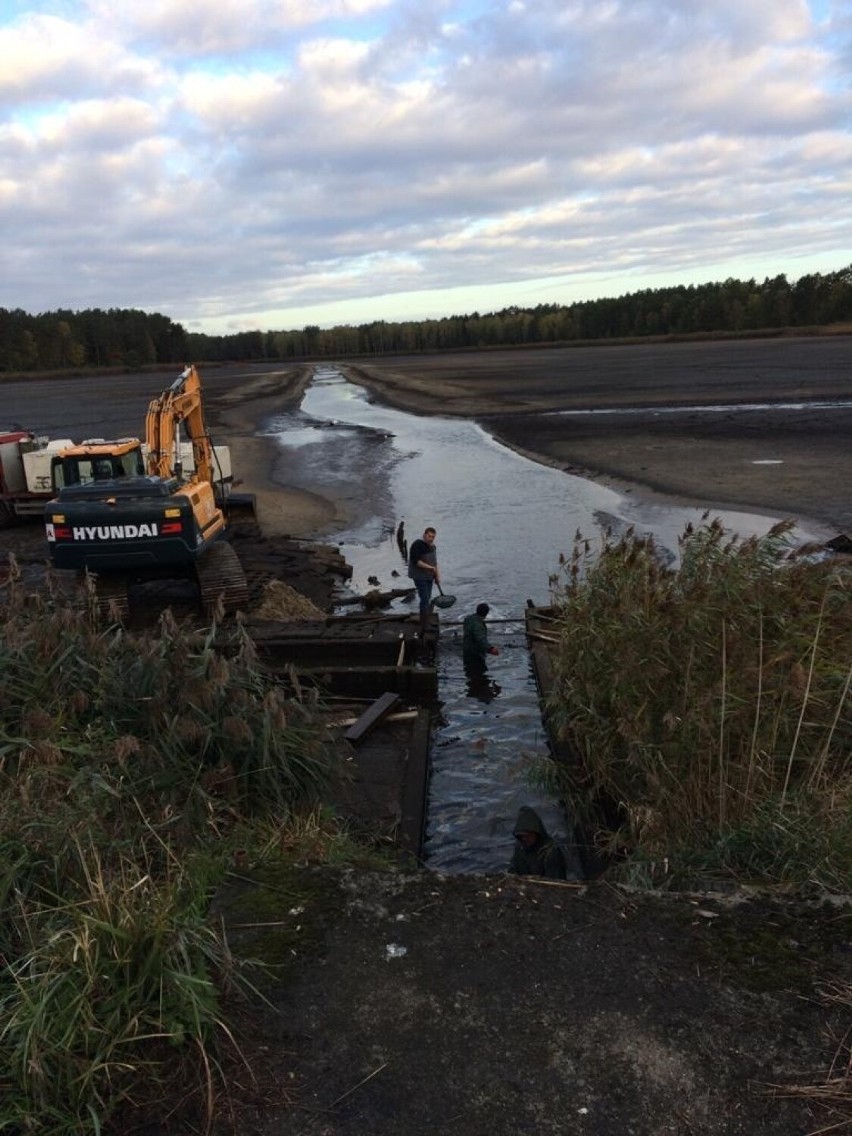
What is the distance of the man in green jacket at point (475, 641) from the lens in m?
11.4

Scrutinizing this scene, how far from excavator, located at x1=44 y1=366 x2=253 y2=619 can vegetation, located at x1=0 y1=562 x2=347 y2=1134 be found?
5117mm

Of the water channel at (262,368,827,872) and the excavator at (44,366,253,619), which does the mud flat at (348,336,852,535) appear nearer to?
the water channel at (262,368,827,872)

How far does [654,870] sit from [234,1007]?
2.39 meters

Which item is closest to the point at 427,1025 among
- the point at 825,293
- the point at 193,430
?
the point at 193,430

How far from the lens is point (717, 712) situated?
5660 mm

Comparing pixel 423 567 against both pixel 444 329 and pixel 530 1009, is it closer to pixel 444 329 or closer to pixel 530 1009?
pixel 530 1009

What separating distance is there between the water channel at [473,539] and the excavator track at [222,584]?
297 centimetres

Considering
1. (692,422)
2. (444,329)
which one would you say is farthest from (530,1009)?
(444,329)

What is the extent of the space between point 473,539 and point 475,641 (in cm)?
798

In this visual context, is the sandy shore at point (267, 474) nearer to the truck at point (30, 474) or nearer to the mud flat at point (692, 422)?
the truck at point (30, 474)

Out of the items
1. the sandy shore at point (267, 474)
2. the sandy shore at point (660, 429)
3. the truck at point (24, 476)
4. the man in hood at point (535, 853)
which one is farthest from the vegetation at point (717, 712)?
the truck at point (24, 476)

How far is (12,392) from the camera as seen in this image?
92188 mm

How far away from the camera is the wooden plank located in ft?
28.0

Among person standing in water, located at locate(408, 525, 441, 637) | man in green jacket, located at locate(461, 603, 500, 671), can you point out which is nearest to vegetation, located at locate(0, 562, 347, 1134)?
man in green jacket, located at locate(461, 603, 500, 671)
